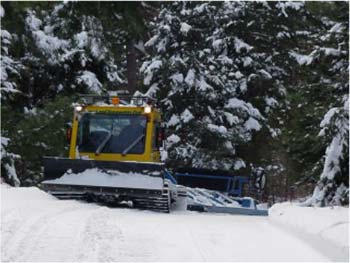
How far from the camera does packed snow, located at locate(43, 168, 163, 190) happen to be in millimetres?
11984

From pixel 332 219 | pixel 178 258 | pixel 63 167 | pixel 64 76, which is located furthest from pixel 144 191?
pixel 64 76

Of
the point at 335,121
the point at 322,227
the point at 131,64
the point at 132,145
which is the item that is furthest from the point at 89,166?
the point at 131,64

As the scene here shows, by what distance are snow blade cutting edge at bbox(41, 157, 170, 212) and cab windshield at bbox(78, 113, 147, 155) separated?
52.7 inches

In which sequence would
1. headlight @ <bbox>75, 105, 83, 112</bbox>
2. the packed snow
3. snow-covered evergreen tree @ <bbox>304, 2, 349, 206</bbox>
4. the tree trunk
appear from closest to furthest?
1. the packed snow
2. headlight @ <bbox>75, 105, 83, 112</bbox>
3. snow-covered evergreen tree @ <bbox>304, 2, 349, 206</bbox>
4. the tree trunk

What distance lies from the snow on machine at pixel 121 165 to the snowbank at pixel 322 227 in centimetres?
251

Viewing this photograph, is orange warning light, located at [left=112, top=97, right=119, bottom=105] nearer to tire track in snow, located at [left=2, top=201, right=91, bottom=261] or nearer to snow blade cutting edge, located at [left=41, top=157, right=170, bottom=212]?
snow blade cutting edge, located at [left=41, top=157, right=170, bottom=212]

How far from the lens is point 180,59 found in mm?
22281

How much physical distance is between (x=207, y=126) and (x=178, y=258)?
51.1ft

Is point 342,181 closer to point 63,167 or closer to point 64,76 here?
point 63,167

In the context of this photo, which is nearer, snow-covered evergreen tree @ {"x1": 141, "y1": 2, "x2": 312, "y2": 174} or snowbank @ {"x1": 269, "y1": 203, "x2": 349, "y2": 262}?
snowbank @ {"x1": 269, "y1": 203, "x2": 349, "y2": 262}

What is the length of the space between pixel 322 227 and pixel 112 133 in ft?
21.2

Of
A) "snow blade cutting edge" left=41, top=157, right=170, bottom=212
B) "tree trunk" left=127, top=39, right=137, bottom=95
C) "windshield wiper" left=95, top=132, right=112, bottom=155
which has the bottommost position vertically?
"snow blade cutting edge" left=41, top=157, right=170, bottom=212

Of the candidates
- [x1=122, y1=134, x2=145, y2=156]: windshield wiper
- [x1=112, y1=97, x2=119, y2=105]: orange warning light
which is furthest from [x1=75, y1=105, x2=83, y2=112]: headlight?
[x1=122, y1=134, x2=145, y2=156]: windshield wiper

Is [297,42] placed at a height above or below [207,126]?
above
